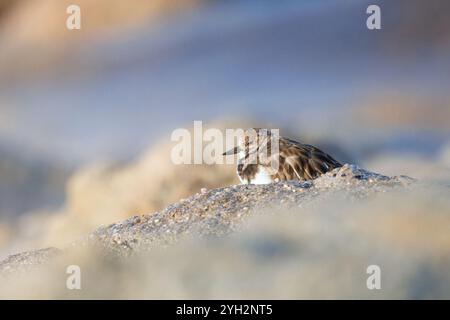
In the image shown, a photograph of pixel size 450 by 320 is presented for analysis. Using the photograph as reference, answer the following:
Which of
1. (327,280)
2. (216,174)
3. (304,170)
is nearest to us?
(327,280)

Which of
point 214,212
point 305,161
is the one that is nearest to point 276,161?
point 305,161

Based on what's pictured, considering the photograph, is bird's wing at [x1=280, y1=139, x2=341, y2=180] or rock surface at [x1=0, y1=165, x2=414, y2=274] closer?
rock surface at [x1=0, y1=165, x2=414, y2=274]

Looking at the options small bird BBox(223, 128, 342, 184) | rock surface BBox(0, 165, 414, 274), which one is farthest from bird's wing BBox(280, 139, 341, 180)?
rock surface BBox(0, 165, 414, 274)

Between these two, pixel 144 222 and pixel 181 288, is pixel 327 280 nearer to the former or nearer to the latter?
pixel 181 288

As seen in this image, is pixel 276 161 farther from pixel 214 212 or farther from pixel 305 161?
pixel 214 212

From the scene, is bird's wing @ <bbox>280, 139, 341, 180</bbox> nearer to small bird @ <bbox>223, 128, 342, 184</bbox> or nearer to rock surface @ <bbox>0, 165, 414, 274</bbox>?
small bird @ <bbox>223, 128, 342, 184</bbox>

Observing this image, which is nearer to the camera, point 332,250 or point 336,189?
point 332,250

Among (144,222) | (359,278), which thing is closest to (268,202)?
(144,222)

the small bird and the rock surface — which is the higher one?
the small bird

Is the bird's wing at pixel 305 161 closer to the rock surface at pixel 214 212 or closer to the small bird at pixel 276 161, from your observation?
the small bird at pixel 276 161

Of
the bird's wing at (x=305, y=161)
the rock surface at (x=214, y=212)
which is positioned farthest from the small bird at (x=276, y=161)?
the rock surface at (x=214, y=212)
